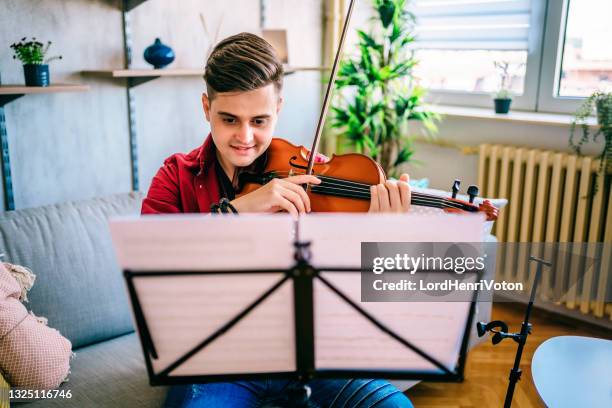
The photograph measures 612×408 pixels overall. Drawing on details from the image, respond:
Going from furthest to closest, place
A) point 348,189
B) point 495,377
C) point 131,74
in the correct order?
point 495,377 < point 131,74 < point 348,189

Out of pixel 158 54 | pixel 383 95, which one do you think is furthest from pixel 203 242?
pixel 383 95

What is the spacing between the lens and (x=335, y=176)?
4.45 ft

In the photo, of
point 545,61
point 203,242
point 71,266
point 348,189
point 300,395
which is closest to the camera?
point 203,242

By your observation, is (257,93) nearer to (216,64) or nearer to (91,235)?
(216,64)

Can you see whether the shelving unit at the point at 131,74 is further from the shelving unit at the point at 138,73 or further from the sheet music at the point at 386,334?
the sheet music at the point at 386,334

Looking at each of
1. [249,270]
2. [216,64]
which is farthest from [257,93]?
[249,270]

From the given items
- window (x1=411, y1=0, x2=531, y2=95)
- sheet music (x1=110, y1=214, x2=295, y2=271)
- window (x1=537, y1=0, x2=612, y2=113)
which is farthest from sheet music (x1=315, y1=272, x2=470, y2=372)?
window (x1=411, y1=0, x2=531, y2=95)

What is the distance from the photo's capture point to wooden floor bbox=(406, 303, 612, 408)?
2021mm

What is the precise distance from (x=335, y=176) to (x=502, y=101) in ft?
5.58

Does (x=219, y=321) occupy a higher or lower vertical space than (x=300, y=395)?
higher

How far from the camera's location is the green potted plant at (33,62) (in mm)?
1750

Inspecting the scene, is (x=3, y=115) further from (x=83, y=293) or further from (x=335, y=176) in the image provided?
(x=335, y=176)

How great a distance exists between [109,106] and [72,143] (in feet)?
0.69

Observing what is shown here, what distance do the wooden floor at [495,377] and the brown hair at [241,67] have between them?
134 centimetres
